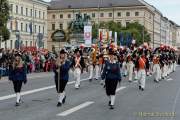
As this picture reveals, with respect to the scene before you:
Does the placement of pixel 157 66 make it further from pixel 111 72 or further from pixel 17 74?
pixel 17 74

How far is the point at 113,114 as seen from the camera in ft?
47.5

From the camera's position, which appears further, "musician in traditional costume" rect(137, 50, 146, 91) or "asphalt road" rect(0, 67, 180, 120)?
"musician in traditional costume" rect(137, 50, 146, 91)

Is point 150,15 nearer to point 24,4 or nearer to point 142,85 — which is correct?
point 24,4

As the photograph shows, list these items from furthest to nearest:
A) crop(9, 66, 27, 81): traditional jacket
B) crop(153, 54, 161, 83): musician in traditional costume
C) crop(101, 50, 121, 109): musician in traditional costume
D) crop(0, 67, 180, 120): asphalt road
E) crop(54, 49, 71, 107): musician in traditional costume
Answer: crop(153, 54, 161, 83): musician in traditional costume → crop(9, 66, 27, 81): traditional jacket → crop(54, 49, 71, 107): musician in traditional costume → crop(101, 50, 121, 109): musician in traditional costume → crop(0, 67, 180, 120): asphalt road

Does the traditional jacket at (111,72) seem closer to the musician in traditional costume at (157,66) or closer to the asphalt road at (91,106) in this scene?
the asphalt road at (91,106)

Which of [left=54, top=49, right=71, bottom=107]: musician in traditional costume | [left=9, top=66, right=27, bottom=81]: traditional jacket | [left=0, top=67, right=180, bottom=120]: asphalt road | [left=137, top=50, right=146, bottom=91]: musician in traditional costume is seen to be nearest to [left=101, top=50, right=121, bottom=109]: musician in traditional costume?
[left=0, top=67, right=180, bottom=120]: asphalt road

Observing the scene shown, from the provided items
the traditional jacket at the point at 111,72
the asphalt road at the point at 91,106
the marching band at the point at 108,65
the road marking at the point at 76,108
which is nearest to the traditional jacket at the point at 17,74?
the marching band at the point at 108,65

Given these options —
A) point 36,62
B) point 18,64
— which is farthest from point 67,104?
point 36,62

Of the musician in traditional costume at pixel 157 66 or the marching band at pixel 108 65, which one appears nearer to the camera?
the marching band at pixel 108 65

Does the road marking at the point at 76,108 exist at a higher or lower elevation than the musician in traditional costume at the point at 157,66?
lower

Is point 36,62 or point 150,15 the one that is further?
point 150,15

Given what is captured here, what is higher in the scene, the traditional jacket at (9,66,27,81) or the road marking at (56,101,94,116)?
the traditional jacket at (9,66,27,81)

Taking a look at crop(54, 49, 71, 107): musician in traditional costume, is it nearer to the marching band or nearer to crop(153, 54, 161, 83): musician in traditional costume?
the marching band

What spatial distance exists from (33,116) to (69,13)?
138636 millimetres
